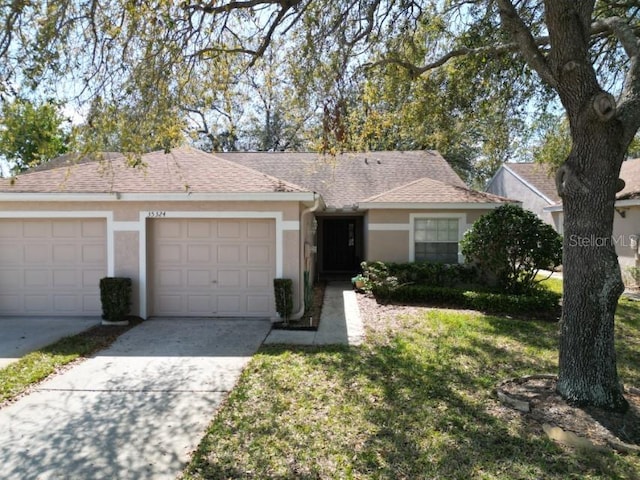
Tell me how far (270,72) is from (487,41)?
4.61 m

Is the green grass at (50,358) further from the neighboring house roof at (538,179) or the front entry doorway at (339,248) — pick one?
the neighboring house roof at (538,179)

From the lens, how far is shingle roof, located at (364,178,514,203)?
494 inches

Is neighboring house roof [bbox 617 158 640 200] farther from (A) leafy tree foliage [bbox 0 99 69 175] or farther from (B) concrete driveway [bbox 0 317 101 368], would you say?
(B) concrete driveway [bbox 0 317 101 368]

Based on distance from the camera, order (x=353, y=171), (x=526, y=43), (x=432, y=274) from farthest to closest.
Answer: (x=353, y=171) < (x=432, y=274) < (x=526, y=43)

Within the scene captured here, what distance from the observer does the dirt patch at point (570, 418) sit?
4.11 m

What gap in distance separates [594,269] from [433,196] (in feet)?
27.2

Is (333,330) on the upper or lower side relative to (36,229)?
lower

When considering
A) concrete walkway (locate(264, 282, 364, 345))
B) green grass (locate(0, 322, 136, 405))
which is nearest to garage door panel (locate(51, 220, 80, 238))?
green grass (locate(0, 322, 136, 405))

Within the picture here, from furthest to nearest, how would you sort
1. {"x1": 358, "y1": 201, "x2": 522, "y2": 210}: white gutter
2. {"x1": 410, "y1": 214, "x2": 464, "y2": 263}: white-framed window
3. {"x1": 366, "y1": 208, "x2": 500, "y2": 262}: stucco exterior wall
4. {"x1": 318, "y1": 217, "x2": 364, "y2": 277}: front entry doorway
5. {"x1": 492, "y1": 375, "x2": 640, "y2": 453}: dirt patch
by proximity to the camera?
1. {"x1": 318, "y1": 217, "x2": 364, "y2": 277}: front entry doorway
2. {"x1": 366, "y1": 208, "x2": 500, "y2": 262}: stucco exterior wall
3. {"x1": 410, "y1": 214, "x2": 464, "y2": 263}: white-framed window
4. {"x1": 358, "y1": 201, "x2": 522, "y2": 210}: white gutter
5. {"x1": 492, "y1": 375, "x2": 640, "y2": 453}: dirt patch

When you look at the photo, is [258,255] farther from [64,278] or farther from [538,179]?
[538,179]

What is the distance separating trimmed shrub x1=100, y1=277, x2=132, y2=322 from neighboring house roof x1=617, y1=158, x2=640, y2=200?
13738mm

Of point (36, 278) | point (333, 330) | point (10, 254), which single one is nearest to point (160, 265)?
point (36, 278)

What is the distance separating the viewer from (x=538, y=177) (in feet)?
73.3

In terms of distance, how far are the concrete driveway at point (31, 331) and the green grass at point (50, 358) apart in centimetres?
26
